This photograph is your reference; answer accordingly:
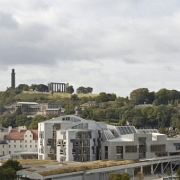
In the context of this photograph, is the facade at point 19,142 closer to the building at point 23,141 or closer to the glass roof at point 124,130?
the building at point 23,141

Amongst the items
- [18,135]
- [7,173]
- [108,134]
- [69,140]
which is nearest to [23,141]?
[18,135]

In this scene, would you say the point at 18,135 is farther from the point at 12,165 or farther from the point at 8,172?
the point at 8,172

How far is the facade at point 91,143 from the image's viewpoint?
81.3 m

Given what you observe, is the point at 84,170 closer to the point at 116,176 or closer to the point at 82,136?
the point at 116,176

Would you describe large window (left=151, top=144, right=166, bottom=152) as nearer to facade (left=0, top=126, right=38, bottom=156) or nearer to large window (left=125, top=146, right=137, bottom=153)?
large window (left=125, top=146, right=137, bottom=153)

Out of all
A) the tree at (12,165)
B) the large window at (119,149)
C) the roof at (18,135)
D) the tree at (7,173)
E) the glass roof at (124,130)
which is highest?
the glass roof at (124,130)

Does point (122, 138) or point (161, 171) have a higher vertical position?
point (122, 138)

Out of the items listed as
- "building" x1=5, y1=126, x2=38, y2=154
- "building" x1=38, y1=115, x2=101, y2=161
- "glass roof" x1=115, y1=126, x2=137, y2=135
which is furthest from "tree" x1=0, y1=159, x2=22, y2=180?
"building" x1=5, y1=126, x2=38, y2=154

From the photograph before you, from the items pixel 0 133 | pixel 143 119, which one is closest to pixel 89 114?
pixel 143 119

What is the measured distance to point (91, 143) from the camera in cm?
8281

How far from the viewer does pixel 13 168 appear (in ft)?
212

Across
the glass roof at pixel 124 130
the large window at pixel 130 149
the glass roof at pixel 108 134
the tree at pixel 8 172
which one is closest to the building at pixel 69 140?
the glass roof at pixel 108 134

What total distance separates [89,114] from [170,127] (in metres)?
28.5

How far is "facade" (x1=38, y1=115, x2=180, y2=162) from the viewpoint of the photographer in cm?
8131
